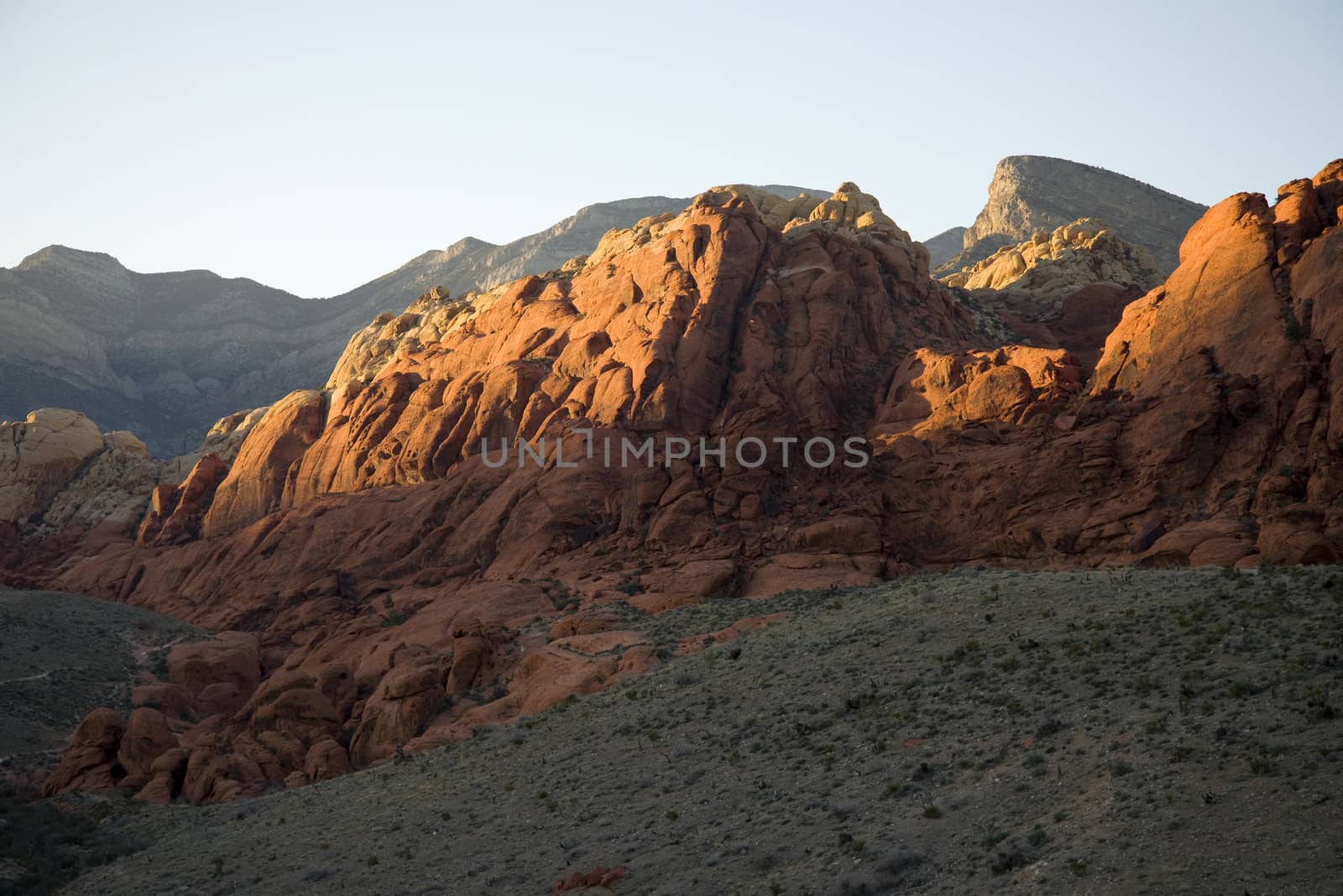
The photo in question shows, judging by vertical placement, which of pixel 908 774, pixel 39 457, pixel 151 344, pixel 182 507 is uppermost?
pixel 151 344

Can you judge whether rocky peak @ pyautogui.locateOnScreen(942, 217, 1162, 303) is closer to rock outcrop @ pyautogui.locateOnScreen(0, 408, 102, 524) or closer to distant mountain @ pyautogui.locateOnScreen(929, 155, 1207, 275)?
distant mountain @ pyautogui.locateOnScreen(929, 155, 1207, 275)

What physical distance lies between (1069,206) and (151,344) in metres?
142

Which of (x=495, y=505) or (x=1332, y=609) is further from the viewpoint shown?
(x=495, y=505)

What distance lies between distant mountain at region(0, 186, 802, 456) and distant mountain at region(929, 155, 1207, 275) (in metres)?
75.0

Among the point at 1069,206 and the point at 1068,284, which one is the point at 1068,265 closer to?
the point at 1068,284

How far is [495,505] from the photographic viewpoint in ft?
189

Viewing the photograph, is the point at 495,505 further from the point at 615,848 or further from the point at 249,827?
the point at 615,848

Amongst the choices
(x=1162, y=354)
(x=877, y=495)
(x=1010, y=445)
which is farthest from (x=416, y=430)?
(x=1162, y=354)

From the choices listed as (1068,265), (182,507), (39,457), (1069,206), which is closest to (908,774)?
(182,507)

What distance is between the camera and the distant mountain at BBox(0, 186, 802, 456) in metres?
155

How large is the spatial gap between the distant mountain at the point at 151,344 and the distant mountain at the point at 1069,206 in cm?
7496

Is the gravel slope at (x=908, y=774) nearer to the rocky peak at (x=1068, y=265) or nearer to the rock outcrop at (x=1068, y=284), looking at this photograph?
the rock outcrop at (x=1068, y=284)

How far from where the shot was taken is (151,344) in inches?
7106

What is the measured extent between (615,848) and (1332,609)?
1687 cm
